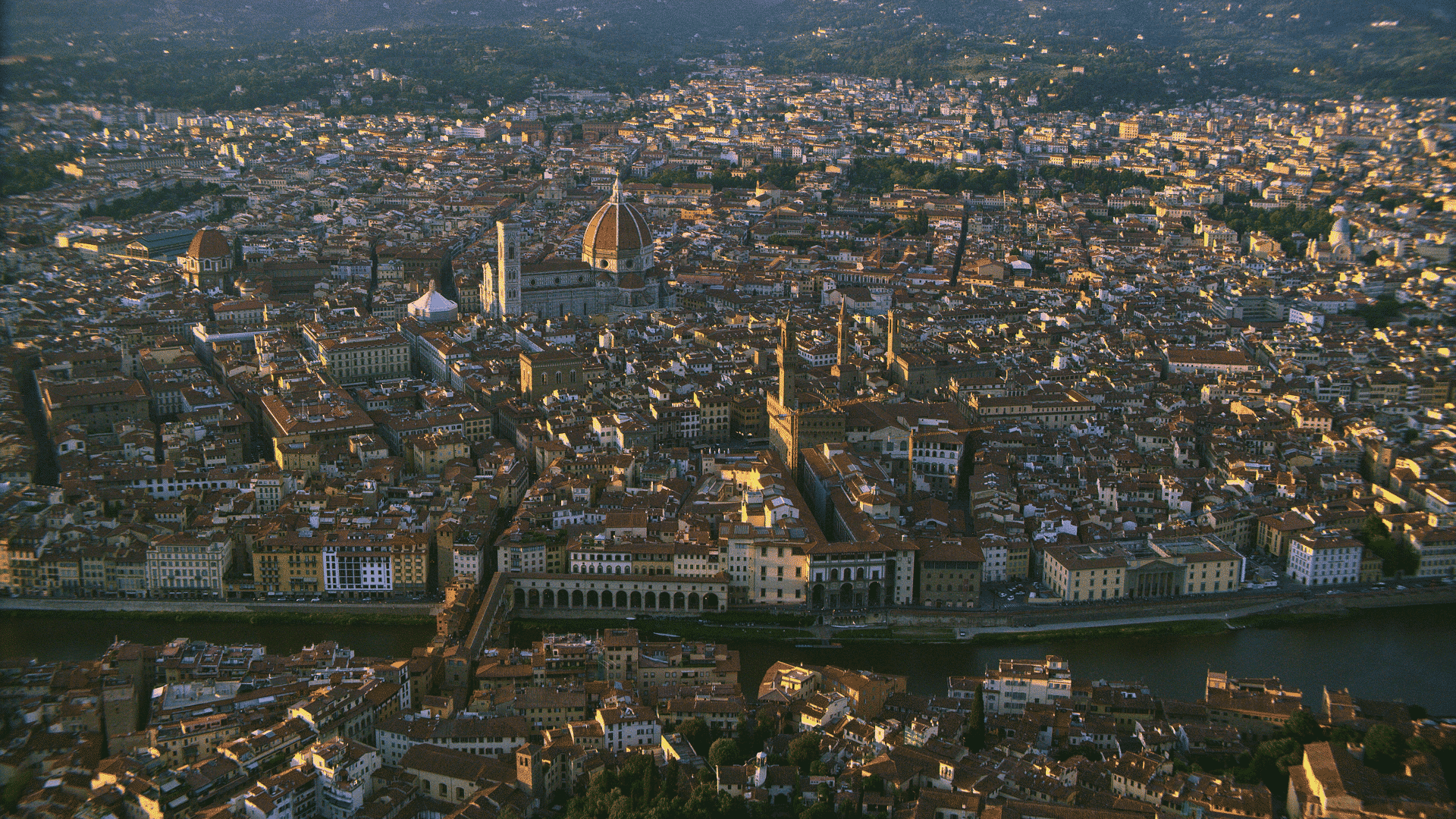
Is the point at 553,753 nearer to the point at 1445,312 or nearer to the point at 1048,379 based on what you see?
the point at 1048,379

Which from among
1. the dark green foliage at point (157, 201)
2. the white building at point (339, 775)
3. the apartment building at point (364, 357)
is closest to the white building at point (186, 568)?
the white building at point (339, 775)

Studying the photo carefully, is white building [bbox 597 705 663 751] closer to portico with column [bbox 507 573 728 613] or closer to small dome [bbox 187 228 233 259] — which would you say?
portico with column [bbox 507 573 728 613]

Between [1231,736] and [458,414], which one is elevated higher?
[458,414]

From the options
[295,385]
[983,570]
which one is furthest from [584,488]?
[295,385]

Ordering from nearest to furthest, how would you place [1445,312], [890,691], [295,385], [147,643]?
1. [890,691]
2. [147,643]
3. [295,385]
4. [1445,312]

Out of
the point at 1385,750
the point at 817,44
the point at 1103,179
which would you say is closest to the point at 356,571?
the point at 1385,750

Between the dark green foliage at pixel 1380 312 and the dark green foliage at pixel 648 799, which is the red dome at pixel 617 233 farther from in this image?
the dark green foliage at pixel 648 799
